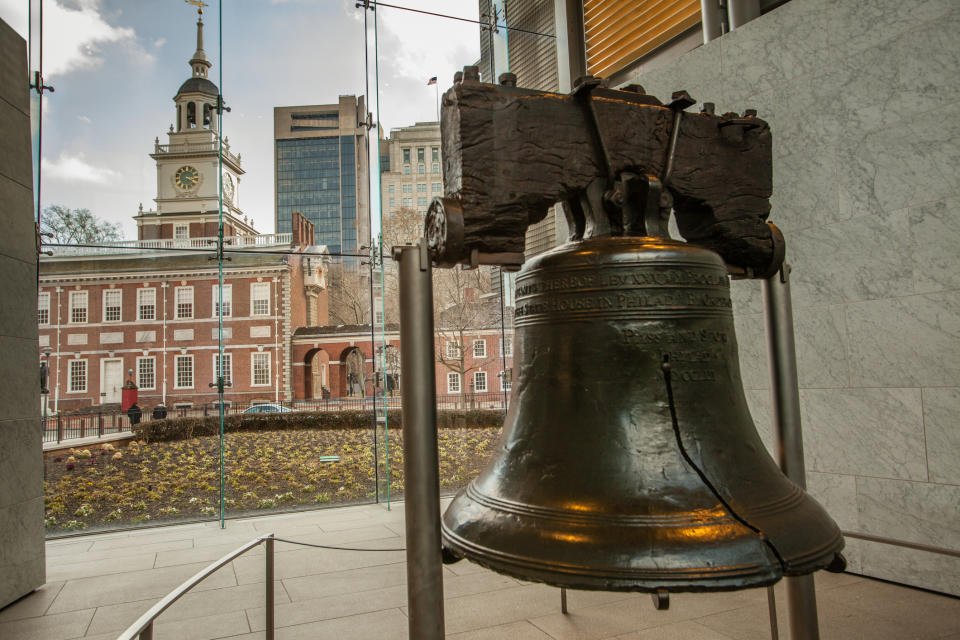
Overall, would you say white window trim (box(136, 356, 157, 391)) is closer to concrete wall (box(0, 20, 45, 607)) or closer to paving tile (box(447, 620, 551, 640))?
concrete wall (box(0, 20, 45, 607))

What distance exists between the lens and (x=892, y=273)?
3.30 m

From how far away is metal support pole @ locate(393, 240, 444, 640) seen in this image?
1311 mm

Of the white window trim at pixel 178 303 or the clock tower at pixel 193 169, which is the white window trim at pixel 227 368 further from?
the clock tower at pixel 193 169

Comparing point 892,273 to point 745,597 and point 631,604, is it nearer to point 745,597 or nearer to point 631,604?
point 745,597

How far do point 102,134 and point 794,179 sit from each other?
6219 millimetres

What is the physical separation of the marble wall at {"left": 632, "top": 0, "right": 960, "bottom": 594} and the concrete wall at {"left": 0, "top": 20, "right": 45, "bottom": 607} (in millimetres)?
4759

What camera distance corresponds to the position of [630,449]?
1.31 meters

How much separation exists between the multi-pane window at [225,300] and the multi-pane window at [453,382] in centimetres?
250

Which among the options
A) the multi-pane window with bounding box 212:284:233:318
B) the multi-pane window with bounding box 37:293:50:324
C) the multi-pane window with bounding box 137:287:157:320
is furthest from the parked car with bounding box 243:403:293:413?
the multi-pane window with bounding box 37:293:50:324

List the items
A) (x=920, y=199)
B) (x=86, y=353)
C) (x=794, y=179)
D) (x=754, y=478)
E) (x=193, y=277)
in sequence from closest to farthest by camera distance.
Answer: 1. (x=754, y=478)
2. (x=920, y=199)
3. (x=794, y=179)
4. (x=86, y=353)
5. (x=193, y=277)

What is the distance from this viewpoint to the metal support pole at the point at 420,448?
1311 mm

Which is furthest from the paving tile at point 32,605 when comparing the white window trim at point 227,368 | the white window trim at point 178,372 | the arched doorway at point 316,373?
the arched doorway at point 316,373

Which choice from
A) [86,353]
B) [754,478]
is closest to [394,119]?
[86,353]

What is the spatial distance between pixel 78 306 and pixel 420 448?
19.6 ft
